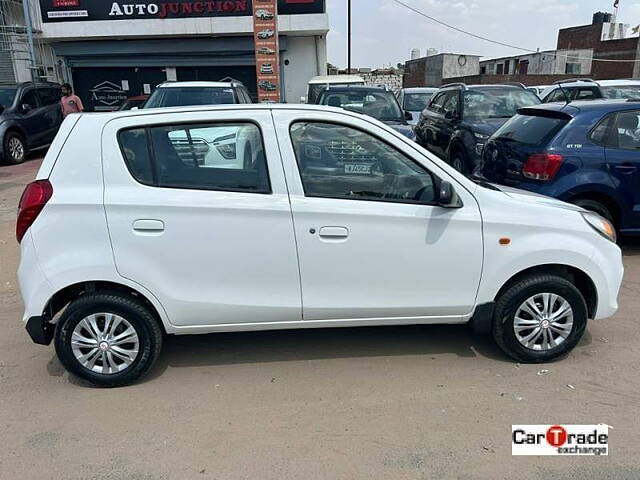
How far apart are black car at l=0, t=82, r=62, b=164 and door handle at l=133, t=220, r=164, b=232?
10523mm

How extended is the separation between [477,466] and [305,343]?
1.60 metres

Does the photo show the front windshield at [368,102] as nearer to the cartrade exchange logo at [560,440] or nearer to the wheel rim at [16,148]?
the cartrade exchange logo at [560,440]

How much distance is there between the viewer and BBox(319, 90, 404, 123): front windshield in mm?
8656

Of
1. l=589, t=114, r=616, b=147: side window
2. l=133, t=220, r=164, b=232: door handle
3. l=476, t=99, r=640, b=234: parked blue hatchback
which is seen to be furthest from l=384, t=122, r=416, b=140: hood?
l=133, t=220, r=164, b=232: door handle

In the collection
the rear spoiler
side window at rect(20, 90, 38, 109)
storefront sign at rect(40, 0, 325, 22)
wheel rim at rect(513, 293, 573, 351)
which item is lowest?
wheel rim at rect(513, 293, 573, 351)

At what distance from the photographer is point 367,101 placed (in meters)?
8.80

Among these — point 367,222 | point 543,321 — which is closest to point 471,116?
point 543,321

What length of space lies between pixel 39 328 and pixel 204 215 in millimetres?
1279

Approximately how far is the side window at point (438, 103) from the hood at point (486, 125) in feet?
5.49

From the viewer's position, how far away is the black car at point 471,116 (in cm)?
800

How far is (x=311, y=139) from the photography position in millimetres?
3166

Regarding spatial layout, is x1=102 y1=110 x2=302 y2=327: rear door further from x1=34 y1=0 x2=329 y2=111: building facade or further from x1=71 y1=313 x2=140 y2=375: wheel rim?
x1=34 y1=0 x2=329 y2=111: building facade

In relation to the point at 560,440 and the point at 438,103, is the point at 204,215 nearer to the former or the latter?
the point at 560,440

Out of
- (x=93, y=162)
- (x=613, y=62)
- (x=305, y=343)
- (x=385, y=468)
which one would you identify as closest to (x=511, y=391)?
(x=385, y=468)
